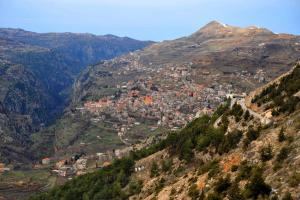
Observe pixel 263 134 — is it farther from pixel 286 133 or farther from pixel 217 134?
pixel 217 134

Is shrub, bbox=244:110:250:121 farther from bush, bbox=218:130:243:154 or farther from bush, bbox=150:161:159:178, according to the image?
bush, bbox=150:161:159:178

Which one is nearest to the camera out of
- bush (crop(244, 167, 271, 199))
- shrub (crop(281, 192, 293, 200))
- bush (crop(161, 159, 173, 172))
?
shrub (crop(281, 192, 293, 200))

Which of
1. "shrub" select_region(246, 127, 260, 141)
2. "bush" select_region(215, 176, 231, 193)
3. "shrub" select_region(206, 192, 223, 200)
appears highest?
"shrub" select_region(246, 127, 260, 141)

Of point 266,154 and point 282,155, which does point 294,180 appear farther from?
point 266,154

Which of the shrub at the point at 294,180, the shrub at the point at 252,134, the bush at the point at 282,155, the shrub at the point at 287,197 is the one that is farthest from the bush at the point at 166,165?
the shrub at the point at 287,197

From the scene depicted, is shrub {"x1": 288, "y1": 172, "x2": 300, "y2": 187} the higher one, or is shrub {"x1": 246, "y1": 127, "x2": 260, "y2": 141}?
shrub {"x1": 246, "y1": 127, "x2": 260, "y2": 141}

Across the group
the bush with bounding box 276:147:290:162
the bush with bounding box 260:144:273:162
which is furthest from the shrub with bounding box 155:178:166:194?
the bush with bounding box 276:147:290:162

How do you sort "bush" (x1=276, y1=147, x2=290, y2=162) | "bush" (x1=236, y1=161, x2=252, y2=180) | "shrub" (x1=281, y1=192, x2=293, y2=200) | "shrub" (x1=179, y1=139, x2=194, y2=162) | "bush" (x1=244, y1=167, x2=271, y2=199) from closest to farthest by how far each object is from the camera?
"shrub" (x1=281, y1=192, x2=293, y2=200) < "bush" (x1=244, y1=167, x2=271, y2=199) < "bush" (x1=276, y1=147, x2=290, y2=162) < "bush" (x1=236, y1=161, x2=252, y2=180) < "shrub" (x1=179, y1=139, x2=194, y2=162)

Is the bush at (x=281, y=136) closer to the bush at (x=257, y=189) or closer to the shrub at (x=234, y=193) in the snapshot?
the shrub at (x=234, y=193)

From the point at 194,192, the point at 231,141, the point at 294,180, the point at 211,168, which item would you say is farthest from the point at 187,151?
the point at 294,180
